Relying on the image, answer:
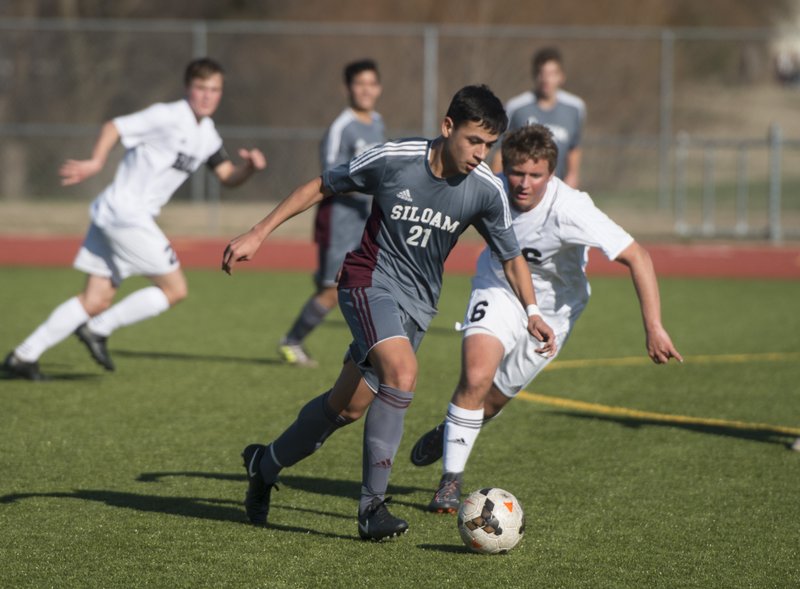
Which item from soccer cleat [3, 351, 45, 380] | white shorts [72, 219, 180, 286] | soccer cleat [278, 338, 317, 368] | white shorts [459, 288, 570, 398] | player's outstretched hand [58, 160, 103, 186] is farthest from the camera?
soccer cleat [278, 338, 317, 368]

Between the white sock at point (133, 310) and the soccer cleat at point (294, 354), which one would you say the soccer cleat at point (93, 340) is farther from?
the soccer cleat at point (294, 354)

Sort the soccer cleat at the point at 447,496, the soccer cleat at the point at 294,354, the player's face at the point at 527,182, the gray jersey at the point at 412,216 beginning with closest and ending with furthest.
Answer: the gray jersey at the point at 412,216 → the soccer cleat at the point at 447,496 → the player's face at the point at 527,182 → the soccer cleat at the point at 294,354

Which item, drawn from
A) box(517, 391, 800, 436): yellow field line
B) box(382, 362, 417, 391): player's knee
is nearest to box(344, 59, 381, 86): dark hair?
box(517, 391, 800, 436): yellow field line

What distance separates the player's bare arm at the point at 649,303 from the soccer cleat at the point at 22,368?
447cm

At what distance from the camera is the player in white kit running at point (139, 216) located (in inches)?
332

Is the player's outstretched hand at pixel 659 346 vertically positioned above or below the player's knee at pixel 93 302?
above

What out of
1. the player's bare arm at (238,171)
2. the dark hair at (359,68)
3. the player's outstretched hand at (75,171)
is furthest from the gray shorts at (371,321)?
the dark hair at (359,68)

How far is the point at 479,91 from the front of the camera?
496 centimetres

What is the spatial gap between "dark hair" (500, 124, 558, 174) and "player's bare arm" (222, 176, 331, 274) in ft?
3.29

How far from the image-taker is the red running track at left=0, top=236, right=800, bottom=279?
17172 millimetres

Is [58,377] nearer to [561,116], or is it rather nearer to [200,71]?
[200,71]

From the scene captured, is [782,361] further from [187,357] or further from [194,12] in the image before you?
[194,12]

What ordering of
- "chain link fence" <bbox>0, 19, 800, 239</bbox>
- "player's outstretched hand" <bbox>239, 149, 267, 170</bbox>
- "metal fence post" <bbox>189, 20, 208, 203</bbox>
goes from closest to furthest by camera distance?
"player's outstretched hand" <bbox>239, 149, 267, 170</bbox> → "metal fence post" <bbox>189, 20, 208, 203</bbox> → "chain link fence" <bbox>0, 19, 800, 239</bbox>

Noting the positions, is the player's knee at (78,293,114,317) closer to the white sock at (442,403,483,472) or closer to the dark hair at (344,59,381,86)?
the dark hair at (344,59,381,86)
